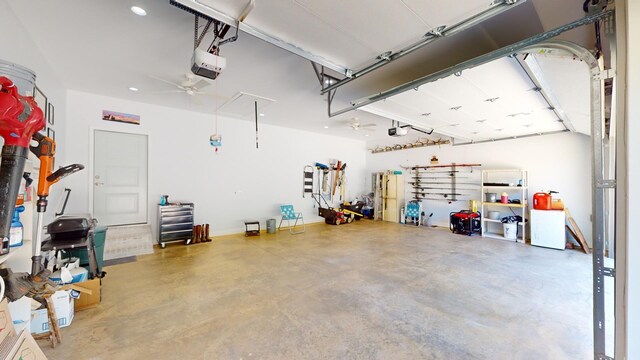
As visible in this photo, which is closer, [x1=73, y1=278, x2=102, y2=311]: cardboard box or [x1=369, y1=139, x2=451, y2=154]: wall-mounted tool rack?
[x1=73, y1=278, x2=102, y2=311]: cardboard box

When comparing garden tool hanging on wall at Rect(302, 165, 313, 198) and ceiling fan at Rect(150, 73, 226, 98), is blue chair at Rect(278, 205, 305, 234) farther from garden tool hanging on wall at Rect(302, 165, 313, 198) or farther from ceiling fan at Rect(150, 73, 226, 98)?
ceiling fan at Rect(150, 73, 226, 98)

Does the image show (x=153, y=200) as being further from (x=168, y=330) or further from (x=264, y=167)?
(x=168, y=330)

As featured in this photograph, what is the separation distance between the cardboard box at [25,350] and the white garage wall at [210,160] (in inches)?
158

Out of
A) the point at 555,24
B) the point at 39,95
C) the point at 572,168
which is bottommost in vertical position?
the point at 572,168

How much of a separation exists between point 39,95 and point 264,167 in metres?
4.37

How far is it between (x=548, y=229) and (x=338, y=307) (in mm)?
5543

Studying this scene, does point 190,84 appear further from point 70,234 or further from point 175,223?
point 175,223

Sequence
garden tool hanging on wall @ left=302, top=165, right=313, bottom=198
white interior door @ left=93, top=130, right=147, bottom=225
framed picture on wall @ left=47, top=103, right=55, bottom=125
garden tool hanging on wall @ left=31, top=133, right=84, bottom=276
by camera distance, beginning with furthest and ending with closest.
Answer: garden tool hanging on wall @ left=302, top=165, right=313, bottom=198 < white interior door @ left=93, top=130, right=147, bottom=225 < framed picture on wall @ left=47, top=103, right=55, bottom=125 < garden tool hanging on wall @ left=31, top=133, right=84, bottom=276

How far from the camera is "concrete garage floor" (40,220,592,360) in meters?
2.04

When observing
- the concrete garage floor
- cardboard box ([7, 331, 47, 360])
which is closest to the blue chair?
the concrete garage floor

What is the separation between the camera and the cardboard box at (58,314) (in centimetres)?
209

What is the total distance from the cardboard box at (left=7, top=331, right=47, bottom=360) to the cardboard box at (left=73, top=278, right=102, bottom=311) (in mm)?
1150

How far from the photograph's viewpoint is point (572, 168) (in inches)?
218
